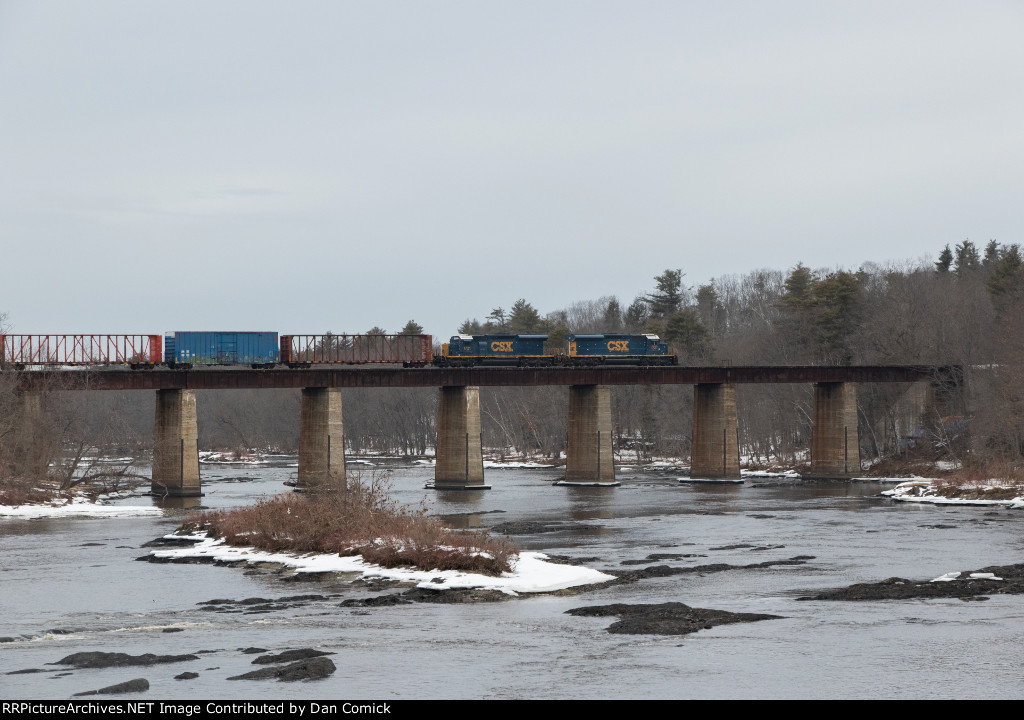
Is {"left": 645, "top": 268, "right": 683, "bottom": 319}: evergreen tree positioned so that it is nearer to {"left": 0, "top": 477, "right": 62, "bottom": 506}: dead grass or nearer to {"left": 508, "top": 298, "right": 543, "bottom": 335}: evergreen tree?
{"left": 508, "top": 298, "right": 543, "bottom": 335}: evergreen tree

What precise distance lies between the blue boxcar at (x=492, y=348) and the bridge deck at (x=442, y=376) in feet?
16.8

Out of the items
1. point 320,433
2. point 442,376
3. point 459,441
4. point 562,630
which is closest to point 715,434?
point 459,441

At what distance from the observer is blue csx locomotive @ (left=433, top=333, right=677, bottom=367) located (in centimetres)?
10000

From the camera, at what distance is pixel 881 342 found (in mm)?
108812

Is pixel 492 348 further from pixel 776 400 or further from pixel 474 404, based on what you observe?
pixel 776 400

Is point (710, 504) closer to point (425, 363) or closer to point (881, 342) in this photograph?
point (425, 363)

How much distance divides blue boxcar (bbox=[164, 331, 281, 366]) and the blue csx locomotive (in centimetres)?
1536

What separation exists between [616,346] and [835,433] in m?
20.7

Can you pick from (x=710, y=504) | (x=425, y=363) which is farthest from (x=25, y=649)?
(x=425, y=363)

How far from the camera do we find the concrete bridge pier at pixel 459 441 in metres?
93.3

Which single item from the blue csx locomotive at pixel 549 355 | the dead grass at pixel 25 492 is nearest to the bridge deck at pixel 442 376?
the blue csx locomotive at pixel 549 355

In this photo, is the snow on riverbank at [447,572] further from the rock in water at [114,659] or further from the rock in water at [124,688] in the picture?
the rock in water at [124,688]

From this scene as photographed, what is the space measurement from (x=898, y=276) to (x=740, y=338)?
146 feet

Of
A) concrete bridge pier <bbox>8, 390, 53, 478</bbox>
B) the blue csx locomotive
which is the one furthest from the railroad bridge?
the blue csx locomotive
